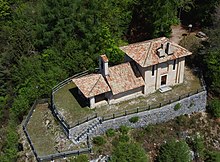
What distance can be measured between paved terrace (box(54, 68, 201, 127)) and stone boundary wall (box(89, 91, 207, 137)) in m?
0.89

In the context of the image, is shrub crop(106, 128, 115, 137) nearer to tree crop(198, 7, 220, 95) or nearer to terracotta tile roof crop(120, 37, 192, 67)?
terracotta tile roof crop(120, 37, 192, 67)

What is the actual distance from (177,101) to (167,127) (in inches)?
132

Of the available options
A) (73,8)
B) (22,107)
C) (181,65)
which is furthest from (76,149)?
(73,8)

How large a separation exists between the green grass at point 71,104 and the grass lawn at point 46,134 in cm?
177

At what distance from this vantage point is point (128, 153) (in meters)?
40.1

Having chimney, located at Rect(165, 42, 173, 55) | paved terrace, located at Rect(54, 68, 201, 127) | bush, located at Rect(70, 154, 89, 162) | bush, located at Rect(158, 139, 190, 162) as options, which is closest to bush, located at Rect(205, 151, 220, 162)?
bush, located at Rect(158, 139, 190, 162)

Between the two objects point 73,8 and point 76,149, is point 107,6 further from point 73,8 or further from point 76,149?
point 76,149

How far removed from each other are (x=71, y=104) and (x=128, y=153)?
10.5 m

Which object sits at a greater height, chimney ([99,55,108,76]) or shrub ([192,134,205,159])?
chimney ([99,55,108,76])

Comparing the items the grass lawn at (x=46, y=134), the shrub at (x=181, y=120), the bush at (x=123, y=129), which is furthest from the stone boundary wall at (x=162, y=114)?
the grass lawn at (x=46, y=134)

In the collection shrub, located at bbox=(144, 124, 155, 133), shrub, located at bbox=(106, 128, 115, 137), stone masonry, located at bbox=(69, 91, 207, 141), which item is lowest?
shrub, located at bbox=(144, 124, 155, 133)

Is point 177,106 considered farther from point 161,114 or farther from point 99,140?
point 99,140

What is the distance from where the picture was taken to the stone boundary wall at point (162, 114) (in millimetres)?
44156

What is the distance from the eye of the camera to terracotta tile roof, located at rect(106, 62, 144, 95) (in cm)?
4484
